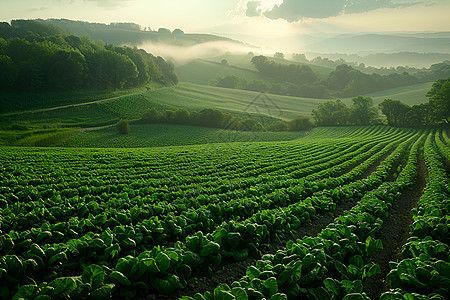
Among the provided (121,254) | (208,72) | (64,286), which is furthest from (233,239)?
(208,72)

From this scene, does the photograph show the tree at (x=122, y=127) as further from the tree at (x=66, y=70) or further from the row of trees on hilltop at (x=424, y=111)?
the row of trees on hilltop at (x=424, y=111)

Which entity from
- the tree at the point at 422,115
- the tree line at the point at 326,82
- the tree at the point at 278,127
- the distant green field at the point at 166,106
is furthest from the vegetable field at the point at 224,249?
the tree line at the point at 326,82

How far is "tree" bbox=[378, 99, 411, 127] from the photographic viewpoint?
252 ft

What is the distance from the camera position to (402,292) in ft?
14.6

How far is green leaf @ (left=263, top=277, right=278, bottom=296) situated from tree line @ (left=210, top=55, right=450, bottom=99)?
15956 centimetres

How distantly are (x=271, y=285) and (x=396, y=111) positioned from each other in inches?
3775

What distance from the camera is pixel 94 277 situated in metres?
4.46

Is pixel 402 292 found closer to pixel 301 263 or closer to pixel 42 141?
pixel 301 263

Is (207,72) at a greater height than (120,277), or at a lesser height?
greater

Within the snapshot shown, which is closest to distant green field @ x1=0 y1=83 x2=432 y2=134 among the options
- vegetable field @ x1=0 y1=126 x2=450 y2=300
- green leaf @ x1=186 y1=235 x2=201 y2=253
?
vegetable field @ x1=0 y1=126 x2=450 y2=300

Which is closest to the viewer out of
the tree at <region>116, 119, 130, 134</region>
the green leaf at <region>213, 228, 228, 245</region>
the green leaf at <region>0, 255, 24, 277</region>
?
the green leaf at <region>0, 255, 24, 277</region>

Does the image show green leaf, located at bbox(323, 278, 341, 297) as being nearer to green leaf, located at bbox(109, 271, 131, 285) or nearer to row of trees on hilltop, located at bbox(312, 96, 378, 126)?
green leaf, located at bbox(109, 271, 131, 285)

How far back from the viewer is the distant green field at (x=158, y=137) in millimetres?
47134

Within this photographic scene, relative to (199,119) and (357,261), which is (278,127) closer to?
(199,119)
